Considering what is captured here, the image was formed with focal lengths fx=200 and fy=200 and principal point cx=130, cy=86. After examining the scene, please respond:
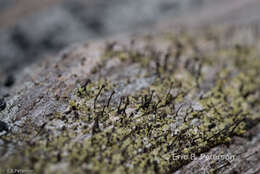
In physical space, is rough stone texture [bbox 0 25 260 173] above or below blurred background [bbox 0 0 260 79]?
below

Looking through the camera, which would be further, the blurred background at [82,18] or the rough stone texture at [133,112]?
the blurred background at [82,18]

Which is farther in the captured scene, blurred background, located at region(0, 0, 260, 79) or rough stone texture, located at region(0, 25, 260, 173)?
blurred background, located at region(0, 0, 260, 79)

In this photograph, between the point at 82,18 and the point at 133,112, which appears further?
the point at 82,18

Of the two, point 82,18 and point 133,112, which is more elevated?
point 82,18

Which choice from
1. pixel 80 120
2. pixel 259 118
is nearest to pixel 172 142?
pixel 80 120

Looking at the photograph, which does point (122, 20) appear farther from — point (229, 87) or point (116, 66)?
point (229, 87)
